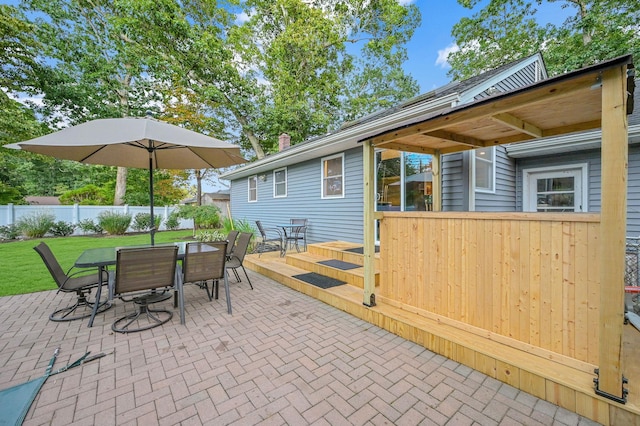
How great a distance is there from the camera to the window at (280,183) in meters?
9.69

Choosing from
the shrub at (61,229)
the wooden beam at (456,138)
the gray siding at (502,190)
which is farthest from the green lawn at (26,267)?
the gray siding at (502,190)

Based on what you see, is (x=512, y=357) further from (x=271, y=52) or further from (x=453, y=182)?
(x=271, y=52)

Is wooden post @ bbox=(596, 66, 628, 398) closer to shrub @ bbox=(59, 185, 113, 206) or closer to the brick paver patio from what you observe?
the brick paver patio

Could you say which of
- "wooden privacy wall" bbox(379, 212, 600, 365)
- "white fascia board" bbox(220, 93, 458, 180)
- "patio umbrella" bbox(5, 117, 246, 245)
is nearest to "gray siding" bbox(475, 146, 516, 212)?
"white fascia board" bbox(220, 93, 458, 180)

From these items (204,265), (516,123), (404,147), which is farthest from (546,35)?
(204,265)

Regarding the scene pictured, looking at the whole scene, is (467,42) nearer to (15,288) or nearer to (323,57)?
(323,57)

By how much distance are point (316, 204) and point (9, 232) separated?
12333mm

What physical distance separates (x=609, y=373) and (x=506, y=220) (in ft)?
3.98

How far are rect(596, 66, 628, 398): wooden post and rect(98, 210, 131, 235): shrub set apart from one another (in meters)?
15.6

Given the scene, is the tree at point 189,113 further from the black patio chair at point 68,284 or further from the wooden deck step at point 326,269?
the black patio chair at point 68,284

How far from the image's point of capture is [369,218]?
3.39 meters

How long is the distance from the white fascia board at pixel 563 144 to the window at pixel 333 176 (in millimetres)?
3857

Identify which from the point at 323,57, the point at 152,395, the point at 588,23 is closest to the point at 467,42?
the point at 588,23

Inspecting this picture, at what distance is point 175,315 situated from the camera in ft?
11.8
